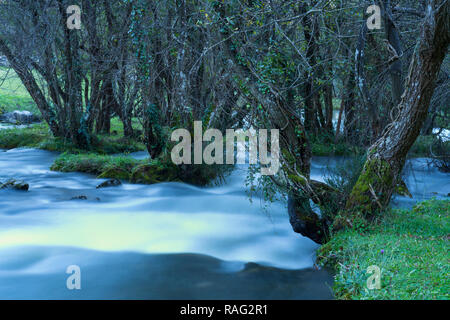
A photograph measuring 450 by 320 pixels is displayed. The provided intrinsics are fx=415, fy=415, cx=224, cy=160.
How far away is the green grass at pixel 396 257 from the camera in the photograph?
4.04 metres

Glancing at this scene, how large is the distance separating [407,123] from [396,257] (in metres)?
2.03

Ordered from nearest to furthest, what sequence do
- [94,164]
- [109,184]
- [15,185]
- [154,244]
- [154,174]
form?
[154,244]
[15,185]
[109,184]
[154,174]
[94,164]

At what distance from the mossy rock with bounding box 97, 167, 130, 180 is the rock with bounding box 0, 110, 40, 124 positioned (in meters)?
13.9

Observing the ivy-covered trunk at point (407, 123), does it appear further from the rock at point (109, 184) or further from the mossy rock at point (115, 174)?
the mossy rock at point (115, 174)

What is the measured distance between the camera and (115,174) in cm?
1113

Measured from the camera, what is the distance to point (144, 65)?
33.3ft

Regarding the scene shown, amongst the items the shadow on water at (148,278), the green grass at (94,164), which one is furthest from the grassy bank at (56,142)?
the shadow on water at (148,278)

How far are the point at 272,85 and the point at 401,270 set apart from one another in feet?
11.1

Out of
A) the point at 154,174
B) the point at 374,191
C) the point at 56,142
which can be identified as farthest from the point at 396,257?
the point at 56,142

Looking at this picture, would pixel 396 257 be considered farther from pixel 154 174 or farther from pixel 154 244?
pixel 154 174

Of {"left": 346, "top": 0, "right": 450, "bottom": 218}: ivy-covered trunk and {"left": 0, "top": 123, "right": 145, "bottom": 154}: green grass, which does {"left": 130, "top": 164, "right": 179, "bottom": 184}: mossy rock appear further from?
{"left": 346, "top": 0, "right": 450, "bottom": 218}: ivy-covered trunk

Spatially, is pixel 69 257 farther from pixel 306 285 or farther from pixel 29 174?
pixel 29 174

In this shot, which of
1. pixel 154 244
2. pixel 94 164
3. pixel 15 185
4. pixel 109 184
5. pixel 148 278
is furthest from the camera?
pixel 94 164
